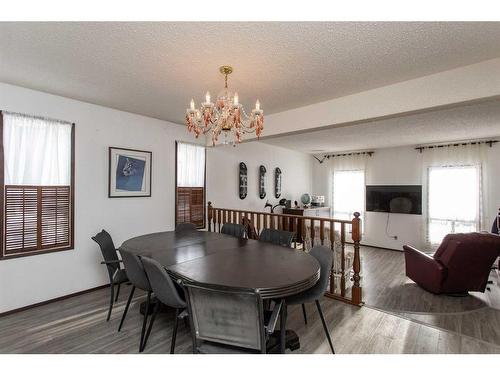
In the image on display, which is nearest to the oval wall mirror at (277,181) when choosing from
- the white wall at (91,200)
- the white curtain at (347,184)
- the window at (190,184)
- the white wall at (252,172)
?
the white wall at (252,172)

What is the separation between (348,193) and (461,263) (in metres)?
3.72

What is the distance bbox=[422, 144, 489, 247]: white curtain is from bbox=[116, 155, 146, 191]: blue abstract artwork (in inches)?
231

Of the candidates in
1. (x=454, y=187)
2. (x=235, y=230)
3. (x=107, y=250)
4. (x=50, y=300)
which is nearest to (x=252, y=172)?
(x=235, y=230)

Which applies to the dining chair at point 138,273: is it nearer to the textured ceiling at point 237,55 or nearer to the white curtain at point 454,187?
the textured ceiling at point 237,55

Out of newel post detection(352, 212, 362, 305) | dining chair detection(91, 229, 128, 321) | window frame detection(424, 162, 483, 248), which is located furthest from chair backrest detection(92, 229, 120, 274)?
window frame detection(424, 162, 483, 248)

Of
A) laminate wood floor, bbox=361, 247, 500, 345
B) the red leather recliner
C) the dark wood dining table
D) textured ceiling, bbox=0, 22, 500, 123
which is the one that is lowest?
laminate wood floor, bbox=361, 247, 500, 345

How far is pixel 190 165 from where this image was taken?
4.39 m

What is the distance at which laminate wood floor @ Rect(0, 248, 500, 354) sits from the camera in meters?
2.13

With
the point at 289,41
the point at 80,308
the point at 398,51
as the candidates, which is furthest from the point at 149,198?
the point at 398,51

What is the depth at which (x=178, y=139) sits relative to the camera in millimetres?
4242

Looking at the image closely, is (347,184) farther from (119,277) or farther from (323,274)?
(119,277)

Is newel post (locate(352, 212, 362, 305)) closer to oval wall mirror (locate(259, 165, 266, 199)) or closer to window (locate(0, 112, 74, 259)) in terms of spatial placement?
oval wall mirror (locate(259, 165, 266, 199))


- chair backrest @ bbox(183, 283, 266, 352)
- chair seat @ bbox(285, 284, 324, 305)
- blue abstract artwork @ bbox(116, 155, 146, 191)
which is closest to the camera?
chair backrest @ bbox(183, 283, 266, 352)

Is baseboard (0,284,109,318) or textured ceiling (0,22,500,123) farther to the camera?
baseboard (0,284,109,318)
